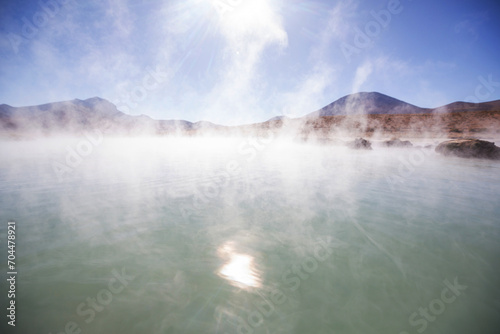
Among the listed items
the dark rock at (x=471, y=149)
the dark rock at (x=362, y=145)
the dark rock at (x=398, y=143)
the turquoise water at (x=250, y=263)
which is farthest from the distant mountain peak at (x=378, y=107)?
the turquoise water at (x=250, y=263)

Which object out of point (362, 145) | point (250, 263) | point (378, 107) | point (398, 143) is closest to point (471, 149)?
point (362, 145)

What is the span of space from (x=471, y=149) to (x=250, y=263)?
24.7 m

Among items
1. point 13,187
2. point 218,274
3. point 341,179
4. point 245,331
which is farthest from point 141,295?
point 341,179

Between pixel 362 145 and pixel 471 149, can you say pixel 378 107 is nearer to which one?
pixel 362 145

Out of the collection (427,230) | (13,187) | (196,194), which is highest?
(13,187)

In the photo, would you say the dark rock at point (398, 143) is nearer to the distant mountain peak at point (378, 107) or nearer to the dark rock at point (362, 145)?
the dark rock at point (362, 145)

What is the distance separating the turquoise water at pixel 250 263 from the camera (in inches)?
90.1

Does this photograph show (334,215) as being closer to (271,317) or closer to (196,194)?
(271,317)

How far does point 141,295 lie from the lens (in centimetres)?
255

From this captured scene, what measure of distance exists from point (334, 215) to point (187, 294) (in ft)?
12.4

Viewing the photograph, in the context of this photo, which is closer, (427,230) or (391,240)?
(391,240)

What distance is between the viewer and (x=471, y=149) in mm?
17953

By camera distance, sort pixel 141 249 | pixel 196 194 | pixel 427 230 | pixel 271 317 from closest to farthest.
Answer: pixel 271 317 < pixel 141 249 < pixel 427 230 < pixel 196 194

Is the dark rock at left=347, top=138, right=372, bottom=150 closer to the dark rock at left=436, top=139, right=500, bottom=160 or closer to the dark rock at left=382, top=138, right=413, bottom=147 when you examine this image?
the dark rock at left=382, top=138, right=413, bottom=147
